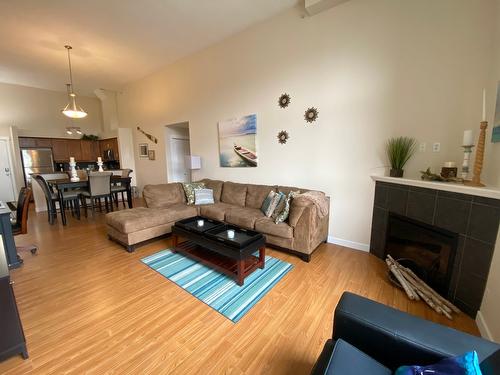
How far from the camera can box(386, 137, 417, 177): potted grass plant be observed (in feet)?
8.14

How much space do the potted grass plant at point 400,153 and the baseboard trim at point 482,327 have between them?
57.2 inches

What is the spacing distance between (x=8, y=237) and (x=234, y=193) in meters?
2.98

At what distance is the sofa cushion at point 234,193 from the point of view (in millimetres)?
3801

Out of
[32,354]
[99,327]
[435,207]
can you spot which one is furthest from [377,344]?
[32,354]

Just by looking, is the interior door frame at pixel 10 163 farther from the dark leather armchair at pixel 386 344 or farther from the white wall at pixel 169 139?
the dark leather armchair at pixel 386 344

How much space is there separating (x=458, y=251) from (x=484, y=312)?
47 cm


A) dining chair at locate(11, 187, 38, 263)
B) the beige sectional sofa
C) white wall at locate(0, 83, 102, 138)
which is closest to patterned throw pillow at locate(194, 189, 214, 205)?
the beige sectional sofa

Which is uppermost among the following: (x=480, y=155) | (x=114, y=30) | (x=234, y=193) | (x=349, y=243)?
(x=114, y=30)

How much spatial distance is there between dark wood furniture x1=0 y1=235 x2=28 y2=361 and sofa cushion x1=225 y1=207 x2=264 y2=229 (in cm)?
226

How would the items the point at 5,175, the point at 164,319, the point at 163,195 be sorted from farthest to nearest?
1. the point at 5,175
2. the point at 163,195
3. the point at 164,319

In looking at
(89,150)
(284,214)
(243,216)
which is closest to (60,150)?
(89,150)

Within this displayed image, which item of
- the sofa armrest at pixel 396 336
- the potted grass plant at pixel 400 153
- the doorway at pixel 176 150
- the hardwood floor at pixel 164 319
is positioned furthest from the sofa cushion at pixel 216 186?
the sofa armrest at pixel 396 336

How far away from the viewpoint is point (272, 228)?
9.27ft

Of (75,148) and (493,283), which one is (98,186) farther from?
(493,283)
